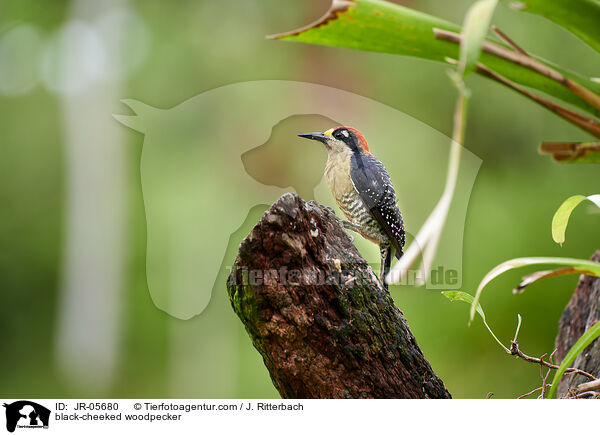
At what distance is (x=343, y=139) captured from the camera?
867 mm

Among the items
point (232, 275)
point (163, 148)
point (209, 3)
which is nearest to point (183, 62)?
point (209, 3)

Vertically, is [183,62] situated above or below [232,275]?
above

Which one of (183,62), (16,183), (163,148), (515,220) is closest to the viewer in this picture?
(163,148)

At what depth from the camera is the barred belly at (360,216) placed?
88cm

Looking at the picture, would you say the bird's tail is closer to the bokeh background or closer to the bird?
the bird

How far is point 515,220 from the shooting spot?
1621 mm

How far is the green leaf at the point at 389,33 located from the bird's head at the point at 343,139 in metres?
0.39

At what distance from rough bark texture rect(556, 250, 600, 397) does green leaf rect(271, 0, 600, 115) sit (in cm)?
50

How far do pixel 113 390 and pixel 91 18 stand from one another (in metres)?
1.52

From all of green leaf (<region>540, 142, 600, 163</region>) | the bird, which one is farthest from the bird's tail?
green leaf (<region>540, 142, 600, 163</region>)

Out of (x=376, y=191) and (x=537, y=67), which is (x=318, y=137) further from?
(x=537, y=67)

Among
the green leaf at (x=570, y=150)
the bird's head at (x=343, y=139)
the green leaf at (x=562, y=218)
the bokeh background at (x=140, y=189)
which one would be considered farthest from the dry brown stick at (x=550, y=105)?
the bokeh background at (x=140, y=189)

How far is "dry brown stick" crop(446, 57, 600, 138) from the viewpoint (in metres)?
0.44
